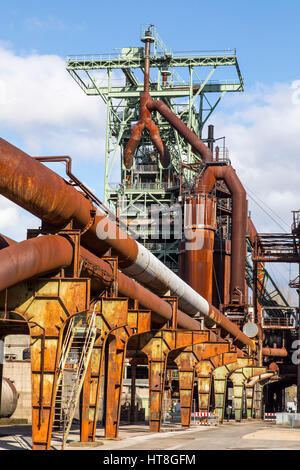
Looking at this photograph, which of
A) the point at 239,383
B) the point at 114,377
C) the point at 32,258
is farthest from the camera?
the point at 239,383

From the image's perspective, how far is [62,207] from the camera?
19.6 metres

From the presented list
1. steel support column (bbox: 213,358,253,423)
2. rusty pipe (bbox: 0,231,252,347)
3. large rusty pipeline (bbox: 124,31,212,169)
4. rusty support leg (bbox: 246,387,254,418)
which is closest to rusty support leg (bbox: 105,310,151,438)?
rusty pipe (bbox: 0,231,252,347)

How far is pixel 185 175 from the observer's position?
70062 mm

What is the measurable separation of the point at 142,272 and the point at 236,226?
95.3 feet

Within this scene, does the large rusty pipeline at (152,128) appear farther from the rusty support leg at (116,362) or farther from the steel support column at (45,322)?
the steel support column at (45,322)

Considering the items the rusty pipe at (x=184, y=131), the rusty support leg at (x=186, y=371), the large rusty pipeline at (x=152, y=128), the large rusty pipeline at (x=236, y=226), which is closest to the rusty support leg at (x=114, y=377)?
the rusty support leg at (x=186, y=371)

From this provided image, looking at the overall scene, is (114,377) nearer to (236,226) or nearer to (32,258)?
(32,258)

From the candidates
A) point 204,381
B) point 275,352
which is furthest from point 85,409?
point 275,352

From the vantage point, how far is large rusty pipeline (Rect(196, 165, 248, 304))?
57.0m

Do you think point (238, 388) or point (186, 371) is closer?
point (186, 371)

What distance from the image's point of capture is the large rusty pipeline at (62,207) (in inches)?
672

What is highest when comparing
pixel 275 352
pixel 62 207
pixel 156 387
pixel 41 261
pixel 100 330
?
Answer: pixel 62 207
